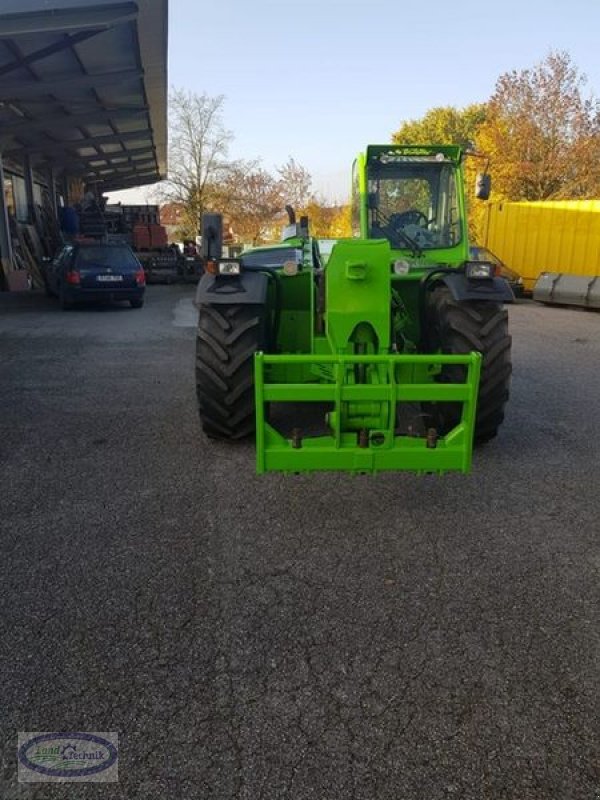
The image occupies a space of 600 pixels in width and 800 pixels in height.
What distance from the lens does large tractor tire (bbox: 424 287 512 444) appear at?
5.13 m

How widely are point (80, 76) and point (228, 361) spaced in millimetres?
13348

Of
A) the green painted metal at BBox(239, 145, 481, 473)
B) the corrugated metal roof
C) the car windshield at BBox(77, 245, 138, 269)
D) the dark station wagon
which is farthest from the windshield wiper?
the car windshield at BBox(77, 245, 138, 269)

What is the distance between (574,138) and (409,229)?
21.7m

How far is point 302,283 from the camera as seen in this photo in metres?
5.84

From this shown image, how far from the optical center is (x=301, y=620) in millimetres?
3105

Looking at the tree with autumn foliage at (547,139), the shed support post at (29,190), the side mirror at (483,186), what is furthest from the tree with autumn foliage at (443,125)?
the side mirror at (483,186)

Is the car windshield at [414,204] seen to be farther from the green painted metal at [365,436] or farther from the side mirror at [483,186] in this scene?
the green painted metal at [365,436]

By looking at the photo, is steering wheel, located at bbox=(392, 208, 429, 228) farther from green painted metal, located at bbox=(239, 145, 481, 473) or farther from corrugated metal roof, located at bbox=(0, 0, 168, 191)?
corrugated metal roof, located at bbox=(0, 0, 168, 191)

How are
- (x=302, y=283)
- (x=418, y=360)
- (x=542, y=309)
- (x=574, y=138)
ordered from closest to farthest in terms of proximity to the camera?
(x=418, y=360) < (x=302, y=283) < (x=542, y=309) < (x=574, y=138)

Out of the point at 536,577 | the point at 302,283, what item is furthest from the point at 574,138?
the point at 536,577

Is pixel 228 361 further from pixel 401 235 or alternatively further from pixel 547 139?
pixel 547 139

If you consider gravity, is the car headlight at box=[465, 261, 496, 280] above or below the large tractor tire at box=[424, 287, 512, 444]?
above

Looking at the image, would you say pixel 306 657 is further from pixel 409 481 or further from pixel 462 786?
pixel 409 481

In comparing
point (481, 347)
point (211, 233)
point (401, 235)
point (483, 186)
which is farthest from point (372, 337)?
point (483, 186)
